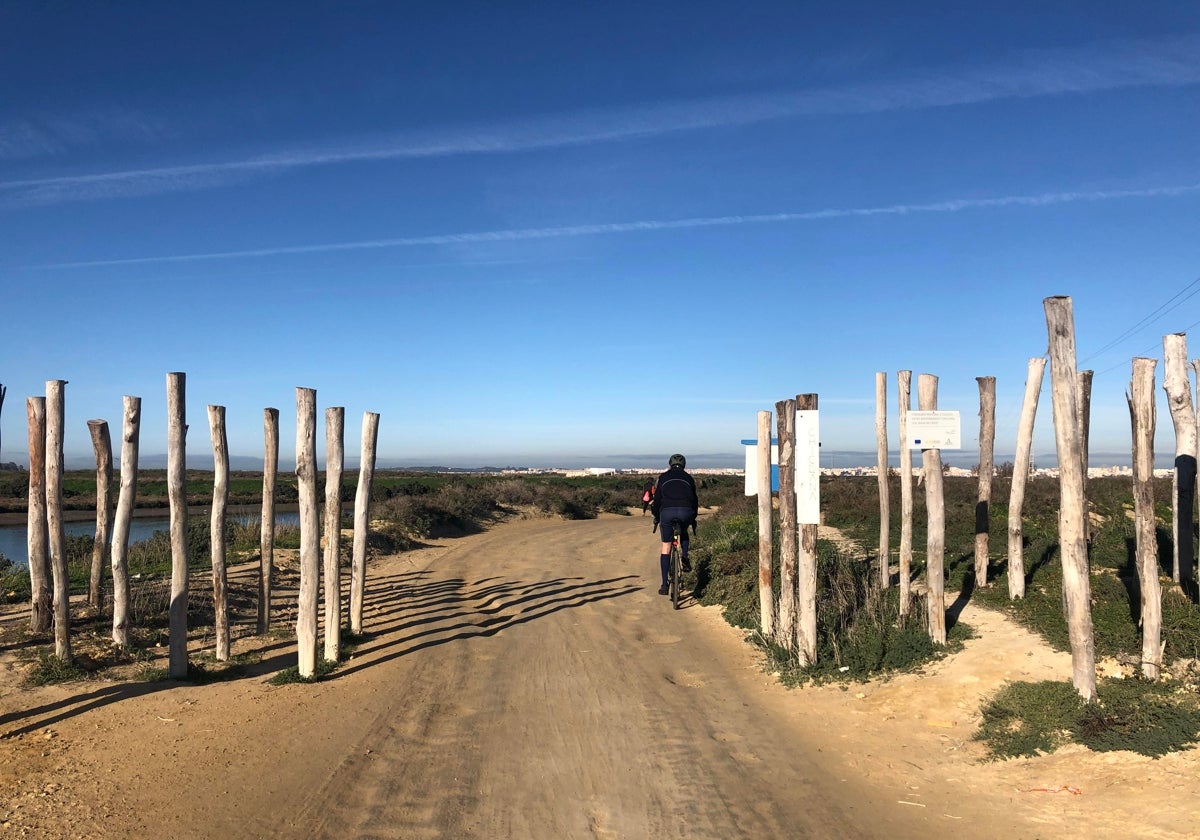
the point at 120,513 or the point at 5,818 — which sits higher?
the point at 120,513

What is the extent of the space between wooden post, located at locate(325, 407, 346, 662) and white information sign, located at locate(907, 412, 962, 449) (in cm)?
613

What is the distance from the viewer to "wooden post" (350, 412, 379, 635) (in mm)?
10094

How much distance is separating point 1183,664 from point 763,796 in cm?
419

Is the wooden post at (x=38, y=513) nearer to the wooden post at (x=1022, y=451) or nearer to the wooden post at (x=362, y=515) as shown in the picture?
the wooden post at (x=362, y=515)

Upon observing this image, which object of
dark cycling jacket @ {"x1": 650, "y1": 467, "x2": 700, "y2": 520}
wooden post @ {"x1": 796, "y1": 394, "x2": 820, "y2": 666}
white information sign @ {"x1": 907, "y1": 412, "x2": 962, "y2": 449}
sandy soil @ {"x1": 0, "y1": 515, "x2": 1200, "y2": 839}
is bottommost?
sandy soil @ {"x1": 0, "y1": 515, "x2": 1200, "y2": 839}

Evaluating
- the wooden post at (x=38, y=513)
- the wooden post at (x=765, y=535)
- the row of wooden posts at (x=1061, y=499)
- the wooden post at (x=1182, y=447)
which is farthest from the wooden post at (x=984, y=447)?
the wooden post at (x=38, y=513)

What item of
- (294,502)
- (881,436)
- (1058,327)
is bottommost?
(294,502)

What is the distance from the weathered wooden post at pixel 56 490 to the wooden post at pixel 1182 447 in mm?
11129

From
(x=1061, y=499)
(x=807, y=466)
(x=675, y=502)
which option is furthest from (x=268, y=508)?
(x=1061, y=499)

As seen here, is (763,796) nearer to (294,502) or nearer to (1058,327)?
(1058,327)

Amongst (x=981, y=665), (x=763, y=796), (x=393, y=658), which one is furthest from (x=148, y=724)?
(x=981, y=665)

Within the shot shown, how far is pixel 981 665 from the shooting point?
7.93 meters

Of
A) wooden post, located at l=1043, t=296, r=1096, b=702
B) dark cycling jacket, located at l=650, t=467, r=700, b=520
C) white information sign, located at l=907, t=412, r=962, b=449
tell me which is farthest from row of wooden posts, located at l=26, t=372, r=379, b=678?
wooden post, located at l=1043, t=296, r=1096, b=702

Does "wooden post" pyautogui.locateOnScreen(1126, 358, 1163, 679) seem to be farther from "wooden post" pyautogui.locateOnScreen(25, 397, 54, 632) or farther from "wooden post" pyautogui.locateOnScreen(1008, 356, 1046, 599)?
"wooden post" pyautogui.locateOnScreen(25, 397, 54, 632)
